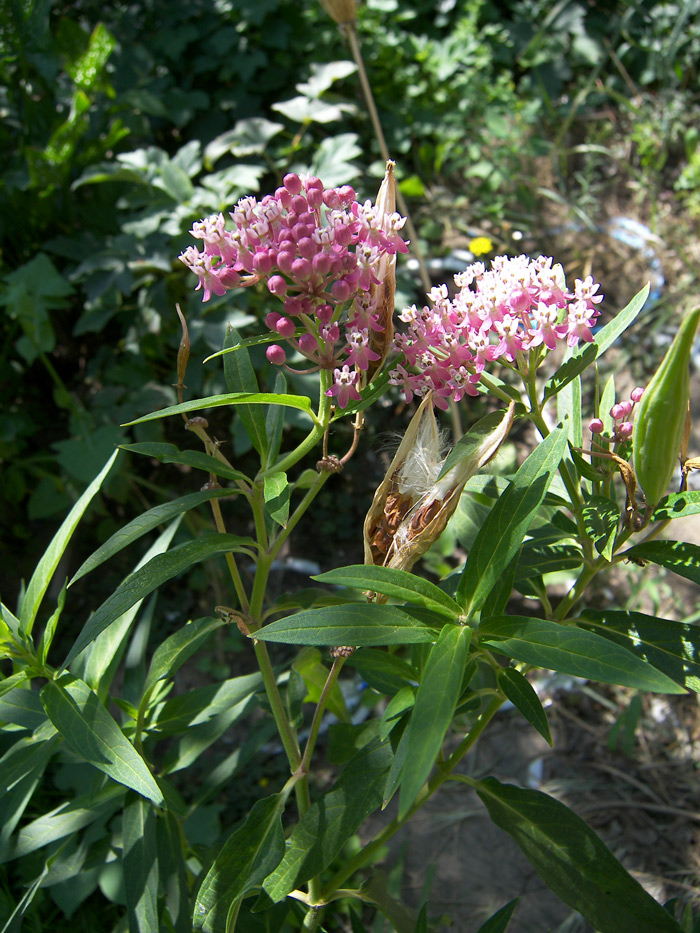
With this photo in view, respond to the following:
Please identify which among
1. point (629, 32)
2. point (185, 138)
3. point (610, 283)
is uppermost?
point (629, 32)

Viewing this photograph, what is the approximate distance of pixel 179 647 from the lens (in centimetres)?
103

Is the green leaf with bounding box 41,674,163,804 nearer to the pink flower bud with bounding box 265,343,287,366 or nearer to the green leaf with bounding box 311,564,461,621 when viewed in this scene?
the green leaf with bounding box 311,564,461,621

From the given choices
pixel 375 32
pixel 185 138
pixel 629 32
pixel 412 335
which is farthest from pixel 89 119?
pixel 629 32

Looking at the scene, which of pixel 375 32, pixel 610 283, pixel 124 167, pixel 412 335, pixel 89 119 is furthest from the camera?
pixel 375 32

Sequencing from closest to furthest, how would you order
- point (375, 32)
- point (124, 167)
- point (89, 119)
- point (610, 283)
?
1. point (124, 167)
2. point (89, 119)
3. point (610, 283)
4. point (375, 32)

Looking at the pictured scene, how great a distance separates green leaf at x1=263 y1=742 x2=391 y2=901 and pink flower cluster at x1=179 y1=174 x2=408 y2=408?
496 mm

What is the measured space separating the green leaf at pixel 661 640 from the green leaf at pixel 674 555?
0.23 ft

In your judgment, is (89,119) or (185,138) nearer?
(89,119)

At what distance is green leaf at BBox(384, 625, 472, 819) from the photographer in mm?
618

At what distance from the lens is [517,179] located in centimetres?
321

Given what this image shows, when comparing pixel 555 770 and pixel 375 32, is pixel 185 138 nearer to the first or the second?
pixel 375 32

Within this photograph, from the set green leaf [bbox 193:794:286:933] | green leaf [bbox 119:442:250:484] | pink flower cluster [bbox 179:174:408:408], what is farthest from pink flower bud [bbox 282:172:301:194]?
green leaf [bbox 193:794:286:933]

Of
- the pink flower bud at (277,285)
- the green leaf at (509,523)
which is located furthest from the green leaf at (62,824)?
the pink flower bud at (277,285)

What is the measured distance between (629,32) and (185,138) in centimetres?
231
